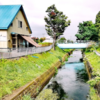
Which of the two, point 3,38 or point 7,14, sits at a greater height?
point 7,14

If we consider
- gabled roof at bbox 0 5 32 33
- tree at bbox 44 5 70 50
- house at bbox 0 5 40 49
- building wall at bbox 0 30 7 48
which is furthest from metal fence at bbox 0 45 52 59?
tree at bbox 44 5 70 50

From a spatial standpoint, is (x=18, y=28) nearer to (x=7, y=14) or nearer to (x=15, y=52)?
(x=7, y=14)

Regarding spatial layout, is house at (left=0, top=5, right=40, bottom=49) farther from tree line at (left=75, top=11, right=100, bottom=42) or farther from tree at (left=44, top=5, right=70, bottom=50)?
tree line at (left=75, top=11, right=100, bottom=42)

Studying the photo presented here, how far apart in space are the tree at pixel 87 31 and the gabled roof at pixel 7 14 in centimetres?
3234

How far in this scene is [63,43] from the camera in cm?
4425

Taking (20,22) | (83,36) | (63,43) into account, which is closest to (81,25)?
(83,36)

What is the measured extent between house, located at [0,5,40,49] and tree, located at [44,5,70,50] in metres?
16.0

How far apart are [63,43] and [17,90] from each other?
3573 cm

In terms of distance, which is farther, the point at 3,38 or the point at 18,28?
the point at 18,28

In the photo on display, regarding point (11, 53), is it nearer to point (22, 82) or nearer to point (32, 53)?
point (22, 82)

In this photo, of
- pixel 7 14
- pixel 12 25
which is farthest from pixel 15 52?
pixel 7 14

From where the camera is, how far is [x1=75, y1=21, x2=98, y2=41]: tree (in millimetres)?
47094

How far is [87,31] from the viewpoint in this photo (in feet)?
158

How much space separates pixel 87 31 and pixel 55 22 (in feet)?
52.0
